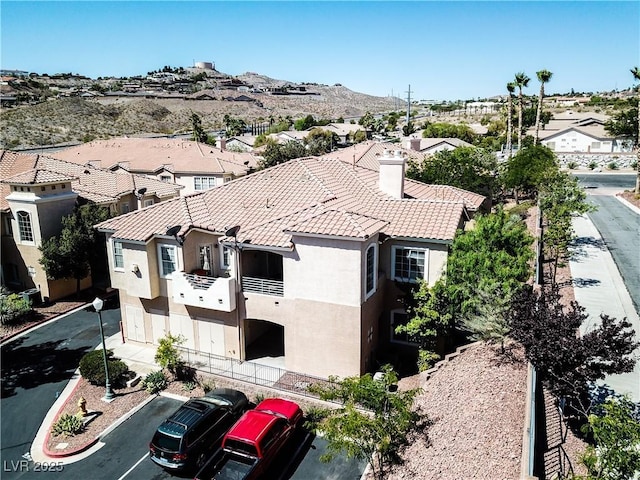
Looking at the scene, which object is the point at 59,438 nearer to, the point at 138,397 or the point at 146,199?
the point at 138,397

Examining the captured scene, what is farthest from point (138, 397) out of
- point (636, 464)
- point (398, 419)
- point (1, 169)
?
point (1, 169)

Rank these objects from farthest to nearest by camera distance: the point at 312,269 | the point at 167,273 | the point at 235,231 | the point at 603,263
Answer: the point at 603,263 → the point at 167,273 → the point at 235,231 → the point at 312,269

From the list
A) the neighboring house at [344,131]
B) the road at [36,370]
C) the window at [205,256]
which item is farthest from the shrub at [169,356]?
the neighboring house at [344,131]

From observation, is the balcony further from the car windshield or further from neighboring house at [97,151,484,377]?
the car windshield

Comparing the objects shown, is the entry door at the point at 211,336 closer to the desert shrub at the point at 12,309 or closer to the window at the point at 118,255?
the window at the point at 118,255

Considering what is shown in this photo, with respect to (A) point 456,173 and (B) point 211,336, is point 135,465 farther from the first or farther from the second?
(A) point 456,173

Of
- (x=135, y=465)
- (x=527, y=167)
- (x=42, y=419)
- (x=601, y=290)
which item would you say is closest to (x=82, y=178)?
(x=42, y=419)
